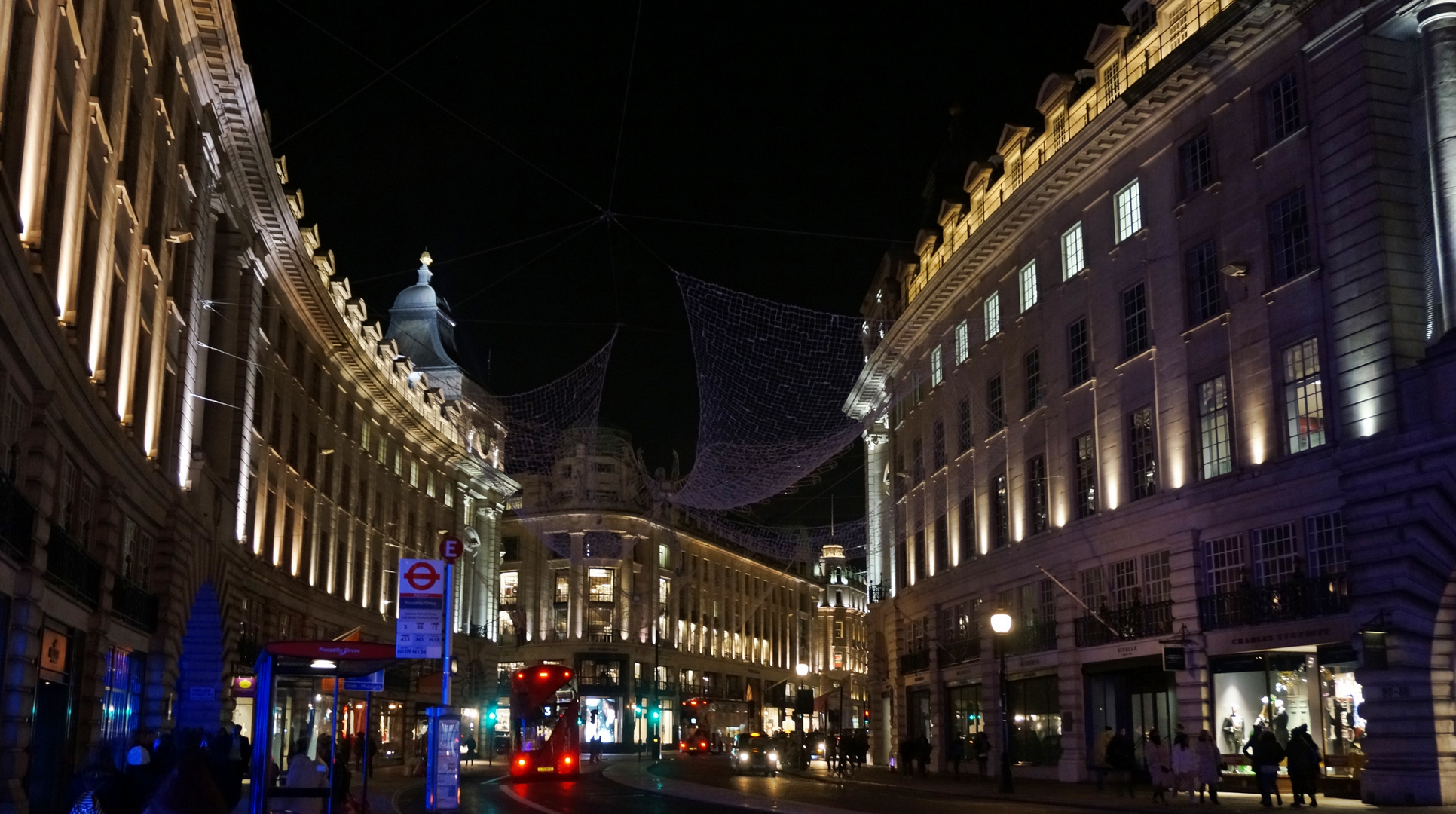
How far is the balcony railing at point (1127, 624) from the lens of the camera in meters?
32.3

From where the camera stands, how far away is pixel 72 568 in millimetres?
23438

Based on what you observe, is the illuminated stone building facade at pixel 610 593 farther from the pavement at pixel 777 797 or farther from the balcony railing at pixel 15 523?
the balcony railing at pixel 15 523

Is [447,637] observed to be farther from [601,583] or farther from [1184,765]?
[601,583]

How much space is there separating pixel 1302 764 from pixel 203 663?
A: 27.5 metres

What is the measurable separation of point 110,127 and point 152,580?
37.9 ft

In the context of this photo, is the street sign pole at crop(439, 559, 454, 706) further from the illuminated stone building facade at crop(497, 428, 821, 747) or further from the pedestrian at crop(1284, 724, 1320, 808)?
the illuminated stone building facade at crop(497, 428, 821, 747)

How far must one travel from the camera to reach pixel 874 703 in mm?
64438

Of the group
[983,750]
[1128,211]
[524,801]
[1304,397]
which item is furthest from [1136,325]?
[524,801]

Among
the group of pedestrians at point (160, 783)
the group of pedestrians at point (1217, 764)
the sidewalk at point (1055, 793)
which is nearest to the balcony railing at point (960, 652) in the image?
the sidewalk at point (1055, 793)

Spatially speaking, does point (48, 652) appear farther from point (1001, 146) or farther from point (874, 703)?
point (874, 703)

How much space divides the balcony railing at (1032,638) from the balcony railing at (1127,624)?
6.06 ft

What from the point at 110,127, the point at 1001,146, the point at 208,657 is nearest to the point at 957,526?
the point at 1001,146

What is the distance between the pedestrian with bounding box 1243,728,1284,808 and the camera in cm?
2545

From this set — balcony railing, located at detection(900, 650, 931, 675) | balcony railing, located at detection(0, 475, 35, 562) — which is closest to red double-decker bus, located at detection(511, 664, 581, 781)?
balcony railing, located at detection(900, 650, 931, 675)
